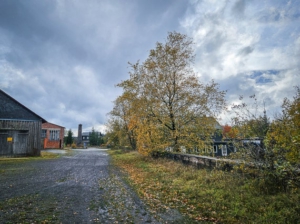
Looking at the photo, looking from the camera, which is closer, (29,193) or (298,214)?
(298,214)

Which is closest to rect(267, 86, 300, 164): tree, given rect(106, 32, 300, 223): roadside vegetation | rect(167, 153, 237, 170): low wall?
rect(106, 32, 300, 223): roadside vegetation

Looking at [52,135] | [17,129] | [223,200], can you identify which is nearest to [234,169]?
[223,200]

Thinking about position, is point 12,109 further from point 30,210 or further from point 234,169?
point 234,169

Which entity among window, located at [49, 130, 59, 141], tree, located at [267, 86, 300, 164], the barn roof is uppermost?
the barn roof

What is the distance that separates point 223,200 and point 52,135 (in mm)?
47730

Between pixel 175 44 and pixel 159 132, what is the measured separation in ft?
24.2

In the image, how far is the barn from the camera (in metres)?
21.9

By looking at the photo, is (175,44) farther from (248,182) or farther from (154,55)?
(248,182)

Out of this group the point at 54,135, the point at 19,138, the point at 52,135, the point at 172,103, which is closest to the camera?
the point at 172,103

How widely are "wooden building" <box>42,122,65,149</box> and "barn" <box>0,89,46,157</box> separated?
78.2ft

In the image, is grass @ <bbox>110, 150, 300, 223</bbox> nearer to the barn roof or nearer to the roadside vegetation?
the roadside vegetation

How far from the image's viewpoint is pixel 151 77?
17.7 meters

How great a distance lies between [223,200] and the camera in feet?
19.4

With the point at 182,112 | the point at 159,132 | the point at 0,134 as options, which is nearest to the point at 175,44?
the point at 182,112
